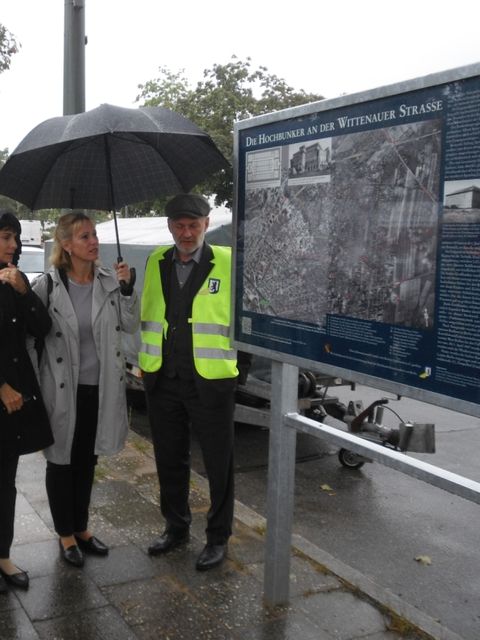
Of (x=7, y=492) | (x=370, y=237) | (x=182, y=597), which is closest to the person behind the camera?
(x=370, y=237)

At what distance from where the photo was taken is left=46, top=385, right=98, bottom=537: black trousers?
3.90 meters

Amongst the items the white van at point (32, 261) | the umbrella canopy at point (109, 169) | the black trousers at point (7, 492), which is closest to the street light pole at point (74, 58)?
the umbrella canopy at point (109, 169)

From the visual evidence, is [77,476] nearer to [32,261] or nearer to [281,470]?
[281,470]

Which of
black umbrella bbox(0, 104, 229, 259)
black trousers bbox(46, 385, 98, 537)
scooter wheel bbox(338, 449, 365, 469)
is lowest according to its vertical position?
scooter wheel bbox(338, 449, 365, 469)

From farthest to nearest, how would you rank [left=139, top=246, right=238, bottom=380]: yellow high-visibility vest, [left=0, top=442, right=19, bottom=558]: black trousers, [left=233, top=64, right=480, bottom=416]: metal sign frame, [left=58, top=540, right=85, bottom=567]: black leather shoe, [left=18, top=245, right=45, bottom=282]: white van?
1. [left=18, top=245, right=45, bottom=282]: white van
2. [left=58, top=540, right=85, bottom=567]: black leather shoe
3. [left=139, top=246, right=238, bottom=380]: yellow high-visibility vest
4. [left=0, top=442, right=19, bottom=558]: black trousers
5. [left=233, top=64, right=480, bottom=416]: metal sign frame

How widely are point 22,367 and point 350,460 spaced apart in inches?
141

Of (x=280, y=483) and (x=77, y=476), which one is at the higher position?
(x=280, y=483)

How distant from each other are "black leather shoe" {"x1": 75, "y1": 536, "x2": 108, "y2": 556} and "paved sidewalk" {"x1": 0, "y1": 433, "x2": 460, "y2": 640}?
0.16ft

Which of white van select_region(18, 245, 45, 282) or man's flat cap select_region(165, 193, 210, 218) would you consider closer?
man's flat cap select_region(165, 193, 210, 218)

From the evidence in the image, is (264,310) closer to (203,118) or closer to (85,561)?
(85,561)

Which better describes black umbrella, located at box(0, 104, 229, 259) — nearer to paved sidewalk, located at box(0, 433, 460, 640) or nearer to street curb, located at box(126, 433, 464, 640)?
paved sidewalk, located at box(0, 433, 460, 640)

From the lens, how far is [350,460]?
6391mm

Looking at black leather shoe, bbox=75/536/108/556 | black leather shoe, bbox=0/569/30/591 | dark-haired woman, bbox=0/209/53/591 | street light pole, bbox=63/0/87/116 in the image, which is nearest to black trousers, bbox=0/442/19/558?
dark-haired woman, bbox=0/209/53/591

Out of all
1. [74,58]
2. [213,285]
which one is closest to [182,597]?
[213,285]
